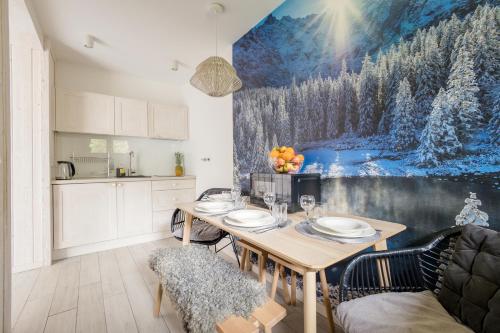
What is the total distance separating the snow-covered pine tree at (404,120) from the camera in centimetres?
128

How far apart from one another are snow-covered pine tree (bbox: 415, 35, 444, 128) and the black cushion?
0.63 meters

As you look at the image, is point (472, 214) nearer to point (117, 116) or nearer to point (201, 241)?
point (201, 241)

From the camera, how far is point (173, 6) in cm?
198

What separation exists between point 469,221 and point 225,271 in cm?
125

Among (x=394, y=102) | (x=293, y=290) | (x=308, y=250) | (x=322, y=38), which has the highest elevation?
(x=322, y=38)

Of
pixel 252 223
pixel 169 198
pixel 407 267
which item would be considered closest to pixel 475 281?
pixel 407 267

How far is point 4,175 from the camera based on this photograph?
43.4 inches

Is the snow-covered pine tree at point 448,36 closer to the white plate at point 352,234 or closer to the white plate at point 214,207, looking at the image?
the white plate at point 352,234

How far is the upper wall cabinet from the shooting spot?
2803 mm

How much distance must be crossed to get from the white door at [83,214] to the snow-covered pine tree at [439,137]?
3.20 meters

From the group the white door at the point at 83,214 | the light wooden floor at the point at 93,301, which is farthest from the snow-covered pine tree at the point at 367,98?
the white door at the point at 83,214

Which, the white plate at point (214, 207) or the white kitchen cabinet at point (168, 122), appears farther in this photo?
the white kitchen cabinet at point (168, 122)

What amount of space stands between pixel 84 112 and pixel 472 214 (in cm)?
384

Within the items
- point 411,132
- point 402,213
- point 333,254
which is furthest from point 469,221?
point 333,254
